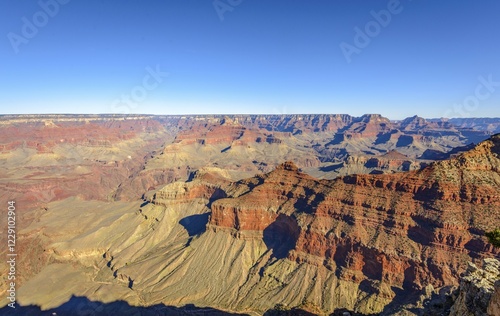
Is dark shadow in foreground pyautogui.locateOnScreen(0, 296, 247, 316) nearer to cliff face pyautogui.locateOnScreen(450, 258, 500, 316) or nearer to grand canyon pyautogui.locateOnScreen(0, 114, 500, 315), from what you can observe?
grand canyon pyautogui.locateOnScreen(0, 114, 500, 315)

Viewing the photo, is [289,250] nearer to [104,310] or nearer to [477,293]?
[104,310]

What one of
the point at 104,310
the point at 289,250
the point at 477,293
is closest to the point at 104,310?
the point at 104,310

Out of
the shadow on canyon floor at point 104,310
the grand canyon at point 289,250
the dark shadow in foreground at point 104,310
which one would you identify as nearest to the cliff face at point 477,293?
the grand canyon at point 289,250

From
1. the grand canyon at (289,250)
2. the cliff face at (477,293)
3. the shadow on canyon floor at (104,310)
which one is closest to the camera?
the cliff face at (477,293)

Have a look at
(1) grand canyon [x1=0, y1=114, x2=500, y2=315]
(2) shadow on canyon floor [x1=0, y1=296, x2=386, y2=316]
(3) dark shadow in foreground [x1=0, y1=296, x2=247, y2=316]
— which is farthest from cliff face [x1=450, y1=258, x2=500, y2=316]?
(3) dark shadow in foreground [x1=0, y1=296, x2=247, y2=316]

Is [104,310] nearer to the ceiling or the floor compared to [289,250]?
nearer to the floor

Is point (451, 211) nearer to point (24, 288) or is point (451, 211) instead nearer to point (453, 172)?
point (453, 172)

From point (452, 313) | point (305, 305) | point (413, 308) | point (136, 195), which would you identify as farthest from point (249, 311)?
point (136, 195)

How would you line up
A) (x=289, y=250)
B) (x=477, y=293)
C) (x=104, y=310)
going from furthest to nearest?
1. (x=289, y=250)
2. (x=104, y=310)
3. (x=477, y=293)

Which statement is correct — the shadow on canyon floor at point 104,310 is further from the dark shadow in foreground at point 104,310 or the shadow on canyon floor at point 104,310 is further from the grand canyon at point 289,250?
the grand canyon at point 289,250

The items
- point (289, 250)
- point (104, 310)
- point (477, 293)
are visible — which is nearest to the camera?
point (477, 293)
